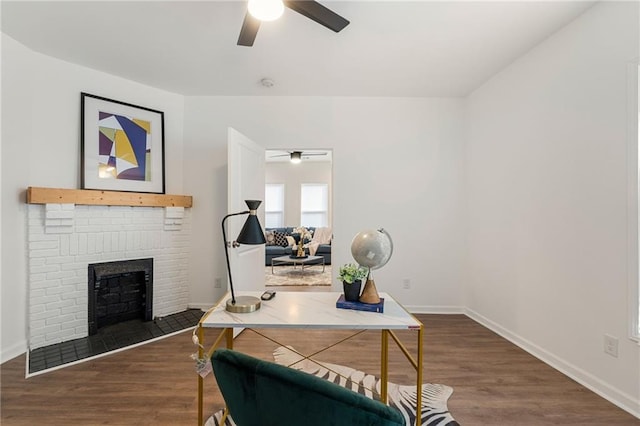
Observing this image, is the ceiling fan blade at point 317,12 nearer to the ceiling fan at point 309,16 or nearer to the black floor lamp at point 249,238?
the ceiling fan at point 309,16

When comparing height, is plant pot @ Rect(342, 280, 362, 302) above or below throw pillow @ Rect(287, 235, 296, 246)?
above

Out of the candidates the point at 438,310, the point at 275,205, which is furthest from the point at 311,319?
the point at 275,205

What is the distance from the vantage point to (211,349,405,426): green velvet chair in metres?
0.73

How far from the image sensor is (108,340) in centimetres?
269

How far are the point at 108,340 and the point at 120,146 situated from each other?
1894 millimetres

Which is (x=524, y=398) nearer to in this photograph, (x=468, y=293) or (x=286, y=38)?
(x=468, y=293)

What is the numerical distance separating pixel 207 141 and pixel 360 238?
2.75 m

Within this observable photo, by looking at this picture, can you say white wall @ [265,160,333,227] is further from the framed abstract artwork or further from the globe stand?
the globe stand

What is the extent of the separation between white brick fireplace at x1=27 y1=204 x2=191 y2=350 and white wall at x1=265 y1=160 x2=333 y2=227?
4549mm

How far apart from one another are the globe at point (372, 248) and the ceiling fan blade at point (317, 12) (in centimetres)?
132

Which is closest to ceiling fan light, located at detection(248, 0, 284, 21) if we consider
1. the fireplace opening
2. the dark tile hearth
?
the fireplace opening

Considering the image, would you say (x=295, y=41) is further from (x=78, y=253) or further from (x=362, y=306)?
(x=78, y=253)

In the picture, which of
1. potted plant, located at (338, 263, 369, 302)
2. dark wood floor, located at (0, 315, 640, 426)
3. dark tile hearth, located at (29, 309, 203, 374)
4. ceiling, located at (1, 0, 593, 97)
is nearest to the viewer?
potted plant, located at (338, 263, 369, 302)

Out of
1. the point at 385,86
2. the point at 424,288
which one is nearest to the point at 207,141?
the point at 385,86
